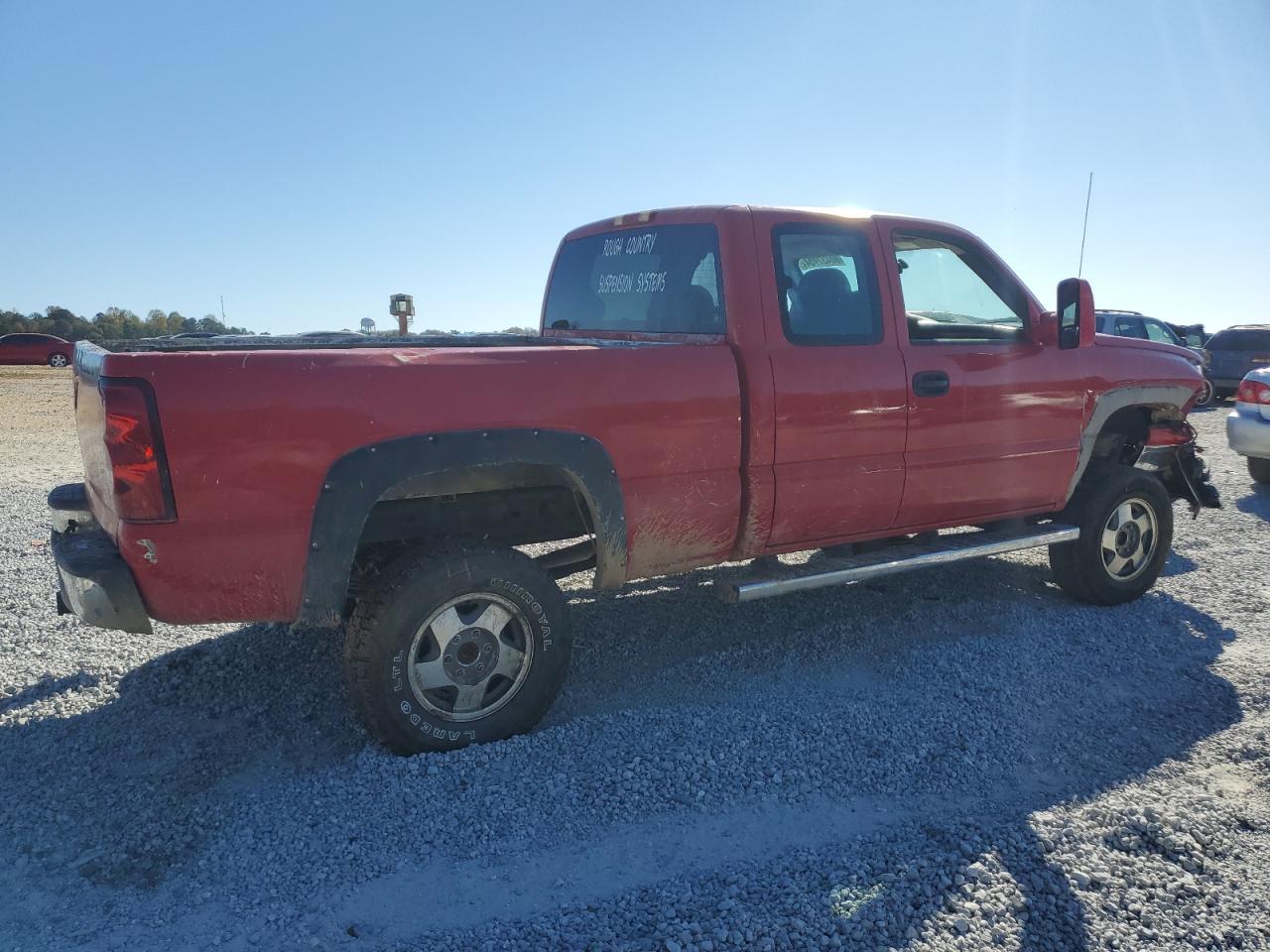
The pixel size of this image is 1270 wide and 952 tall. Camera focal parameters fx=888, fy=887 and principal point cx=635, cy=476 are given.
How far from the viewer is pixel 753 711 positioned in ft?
12.3

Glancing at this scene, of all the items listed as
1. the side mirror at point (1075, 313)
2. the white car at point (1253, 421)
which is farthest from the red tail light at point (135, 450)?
the white car at point (1253, 421)

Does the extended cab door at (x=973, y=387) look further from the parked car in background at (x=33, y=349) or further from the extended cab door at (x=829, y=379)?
the parked car in background at (x=33, y=349)

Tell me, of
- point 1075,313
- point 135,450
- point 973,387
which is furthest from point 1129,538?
point 135,450

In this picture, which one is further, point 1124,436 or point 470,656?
point 1124,436

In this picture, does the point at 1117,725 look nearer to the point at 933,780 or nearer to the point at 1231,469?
the point at 933,780

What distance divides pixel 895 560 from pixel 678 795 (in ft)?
5.83

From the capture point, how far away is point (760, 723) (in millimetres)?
3621

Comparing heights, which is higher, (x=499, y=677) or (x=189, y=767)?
(x=499, y=677)

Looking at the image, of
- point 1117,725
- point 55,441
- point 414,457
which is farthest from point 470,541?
point 55,441

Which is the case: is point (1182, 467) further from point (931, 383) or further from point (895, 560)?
point (895, 560)

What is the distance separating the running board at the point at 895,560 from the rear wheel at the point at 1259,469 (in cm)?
556

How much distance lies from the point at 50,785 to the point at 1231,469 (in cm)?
1146

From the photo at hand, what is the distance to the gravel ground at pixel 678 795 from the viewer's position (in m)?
2.54

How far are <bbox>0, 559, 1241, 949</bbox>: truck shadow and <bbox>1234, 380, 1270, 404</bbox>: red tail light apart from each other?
Result: 4.73 m
